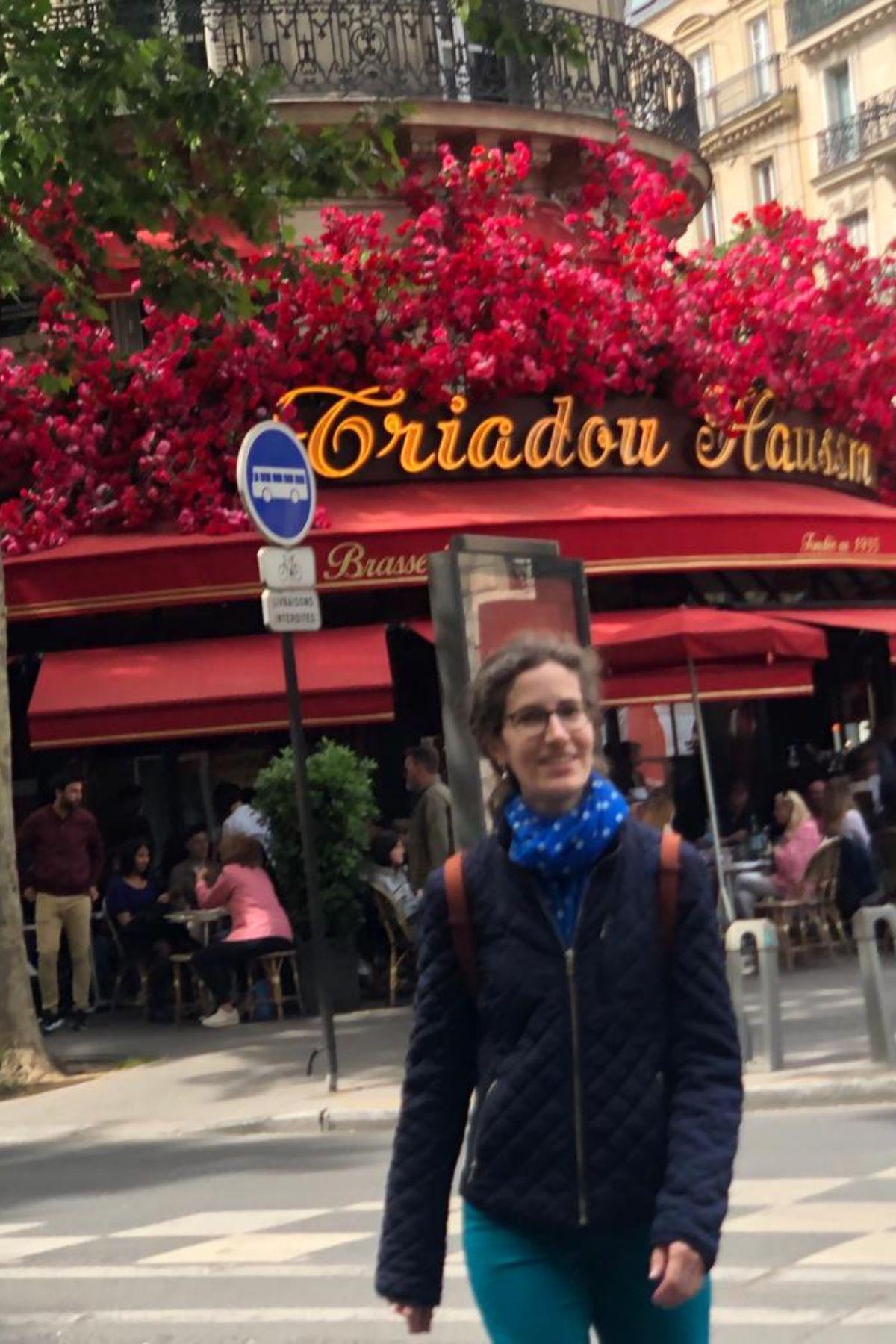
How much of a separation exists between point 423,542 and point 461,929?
17.4 metres

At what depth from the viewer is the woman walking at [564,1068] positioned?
4.09 meters

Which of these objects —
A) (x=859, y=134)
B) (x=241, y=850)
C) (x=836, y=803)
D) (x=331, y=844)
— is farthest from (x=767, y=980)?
(x=859, y=134)

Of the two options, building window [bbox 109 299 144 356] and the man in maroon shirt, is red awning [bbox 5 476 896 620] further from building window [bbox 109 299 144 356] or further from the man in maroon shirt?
the man in maroon shirt

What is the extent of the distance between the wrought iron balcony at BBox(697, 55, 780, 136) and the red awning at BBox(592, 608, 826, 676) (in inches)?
1534

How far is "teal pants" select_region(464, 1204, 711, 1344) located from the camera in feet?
13.4

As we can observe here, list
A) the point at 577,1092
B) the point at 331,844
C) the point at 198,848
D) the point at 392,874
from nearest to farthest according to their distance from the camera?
the point at 577,1092
the point at 331,844
the point at 392,874
the point at 198,848

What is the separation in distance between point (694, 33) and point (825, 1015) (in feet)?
151

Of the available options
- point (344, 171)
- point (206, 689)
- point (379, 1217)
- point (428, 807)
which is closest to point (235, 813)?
point (206, 689)

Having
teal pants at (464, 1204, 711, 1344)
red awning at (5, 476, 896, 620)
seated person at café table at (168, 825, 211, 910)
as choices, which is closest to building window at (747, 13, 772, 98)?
red awning at (5, 476, 896, 620)

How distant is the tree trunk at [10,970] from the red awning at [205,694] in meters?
3.85

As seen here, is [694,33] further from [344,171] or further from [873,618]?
[344,171]

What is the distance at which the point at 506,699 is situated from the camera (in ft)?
14.3

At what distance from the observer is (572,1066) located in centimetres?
414

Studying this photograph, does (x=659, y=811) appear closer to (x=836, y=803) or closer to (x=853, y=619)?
(x=836, y=803)
